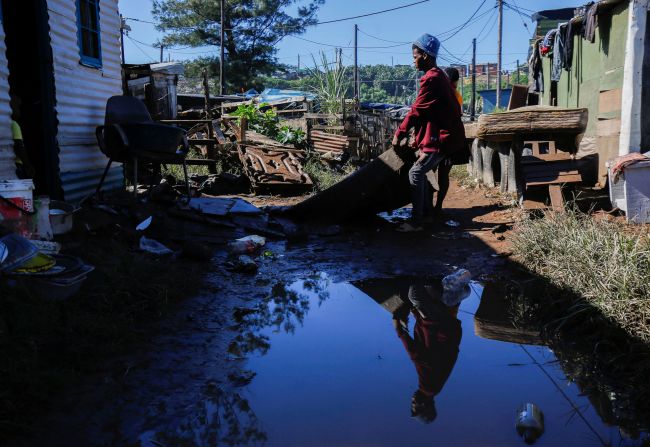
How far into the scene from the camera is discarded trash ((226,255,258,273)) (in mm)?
4598

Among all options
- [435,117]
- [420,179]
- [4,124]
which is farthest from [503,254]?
[4,124]

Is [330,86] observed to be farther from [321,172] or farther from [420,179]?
[420,179]

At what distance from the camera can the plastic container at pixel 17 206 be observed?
375 centimetres

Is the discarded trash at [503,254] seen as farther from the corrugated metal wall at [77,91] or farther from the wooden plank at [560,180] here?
the corrugated metal wall at [77,91]

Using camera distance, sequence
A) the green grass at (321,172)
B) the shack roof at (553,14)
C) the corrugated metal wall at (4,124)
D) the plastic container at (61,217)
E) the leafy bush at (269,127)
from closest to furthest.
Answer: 1. the plastic container at (61,217)
2. the corrugated metal wall at (4,124)
3. the green grass at (321,172)
4. the leafy bush at (269,127)
5. the shack roof at (553,14)

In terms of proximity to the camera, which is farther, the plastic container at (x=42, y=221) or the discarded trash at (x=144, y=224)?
the discarded trash at (x=144, y=224)

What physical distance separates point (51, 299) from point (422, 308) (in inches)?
88.7

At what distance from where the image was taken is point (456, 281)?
419 cm

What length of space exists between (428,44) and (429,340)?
362 cm

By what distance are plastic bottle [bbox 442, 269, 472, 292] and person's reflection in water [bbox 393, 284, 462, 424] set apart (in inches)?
3.4

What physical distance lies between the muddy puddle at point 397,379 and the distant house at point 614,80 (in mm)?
3666

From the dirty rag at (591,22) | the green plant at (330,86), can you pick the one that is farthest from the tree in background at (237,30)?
the dirty rag at (591,22)

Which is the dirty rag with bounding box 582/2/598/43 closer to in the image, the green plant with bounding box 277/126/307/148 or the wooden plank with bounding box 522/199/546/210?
the wooden plank with bounding box 522/199/546/210

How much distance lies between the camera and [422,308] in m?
3.78
